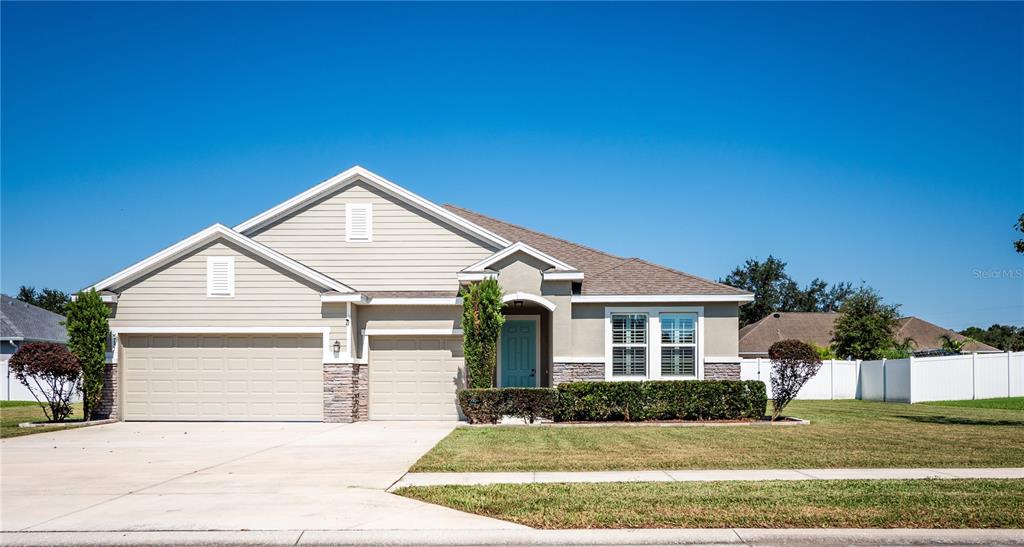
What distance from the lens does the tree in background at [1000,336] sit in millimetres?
57719

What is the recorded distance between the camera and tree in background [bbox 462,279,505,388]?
65.4ft

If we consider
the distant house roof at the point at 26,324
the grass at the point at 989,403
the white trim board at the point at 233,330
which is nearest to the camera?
A: the white trim board at the point at 233,330

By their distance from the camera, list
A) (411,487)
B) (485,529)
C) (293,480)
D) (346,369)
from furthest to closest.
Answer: (346,369)
(293,480)
(411,487)
(485,529)

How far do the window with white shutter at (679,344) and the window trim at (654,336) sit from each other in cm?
9

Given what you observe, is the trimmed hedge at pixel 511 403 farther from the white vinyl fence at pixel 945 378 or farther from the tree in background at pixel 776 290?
the tree in background at pixel 776 290

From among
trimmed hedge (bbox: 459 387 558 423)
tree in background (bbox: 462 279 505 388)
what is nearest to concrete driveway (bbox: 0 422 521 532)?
trimmed hedge (bbox: 459 387 558 423)

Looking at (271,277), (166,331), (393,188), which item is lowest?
(166,331)

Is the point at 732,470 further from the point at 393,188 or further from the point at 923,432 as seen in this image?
the point at 393,188

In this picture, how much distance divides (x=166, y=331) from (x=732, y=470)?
579 inches

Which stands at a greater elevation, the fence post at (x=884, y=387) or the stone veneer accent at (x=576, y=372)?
the stone veneer accent at (x=576, y=372)

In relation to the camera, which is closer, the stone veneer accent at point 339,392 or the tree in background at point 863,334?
the stone veneer accent at point 339,392

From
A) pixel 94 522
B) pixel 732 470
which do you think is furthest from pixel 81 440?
pixel 732 470

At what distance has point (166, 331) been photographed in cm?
2080

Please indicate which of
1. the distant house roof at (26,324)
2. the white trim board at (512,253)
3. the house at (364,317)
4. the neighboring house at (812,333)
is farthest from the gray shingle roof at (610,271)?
the neighboring house at (812,333)
